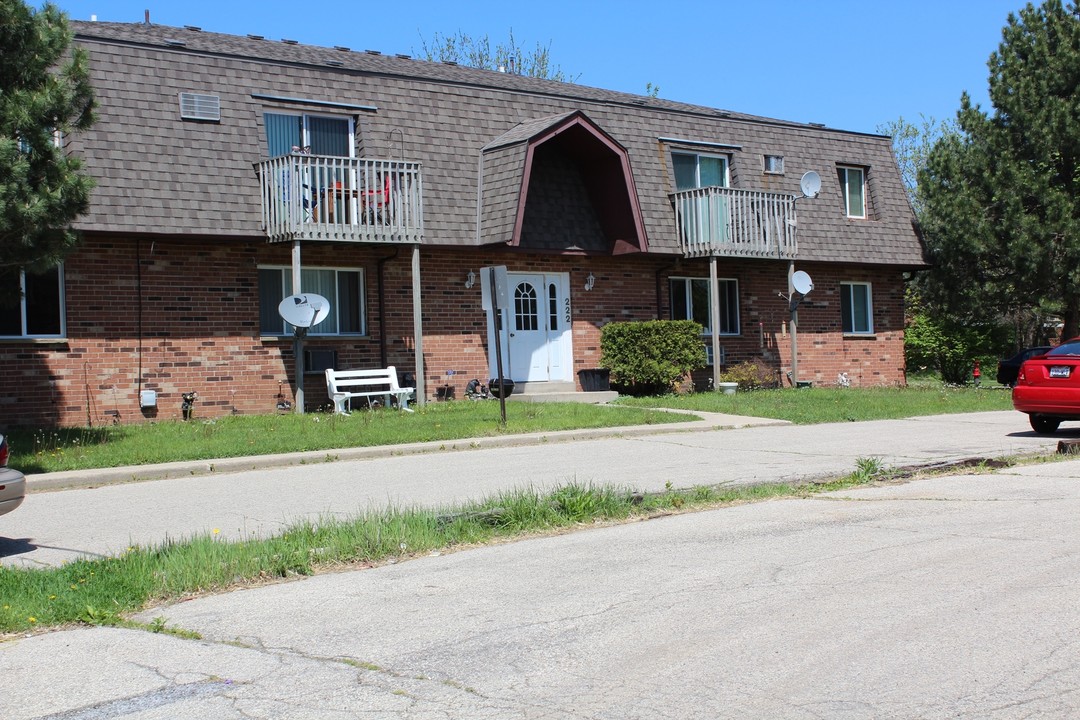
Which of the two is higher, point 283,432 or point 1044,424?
point 283,432

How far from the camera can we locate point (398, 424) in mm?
16469

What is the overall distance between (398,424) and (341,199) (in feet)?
15.3

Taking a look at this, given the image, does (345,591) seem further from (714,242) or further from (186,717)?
(714,242)

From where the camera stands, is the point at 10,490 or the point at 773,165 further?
the point at 773,165

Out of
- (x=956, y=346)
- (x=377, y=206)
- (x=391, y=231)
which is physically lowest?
(x=956, y=346)

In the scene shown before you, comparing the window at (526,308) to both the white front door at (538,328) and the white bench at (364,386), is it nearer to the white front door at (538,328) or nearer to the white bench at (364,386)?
the white front door at (538,328)

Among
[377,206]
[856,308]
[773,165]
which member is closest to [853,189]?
[856,308]

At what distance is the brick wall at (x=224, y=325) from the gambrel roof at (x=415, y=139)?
0.85m

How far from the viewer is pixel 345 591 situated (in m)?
6.69

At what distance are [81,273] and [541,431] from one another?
7955 mm

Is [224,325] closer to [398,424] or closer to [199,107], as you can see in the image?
[199,107]

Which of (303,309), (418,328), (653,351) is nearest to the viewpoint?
(303,309)

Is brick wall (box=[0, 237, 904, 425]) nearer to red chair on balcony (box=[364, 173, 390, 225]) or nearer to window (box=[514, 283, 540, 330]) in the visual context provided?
window (box=[514, 283, 540, 330])

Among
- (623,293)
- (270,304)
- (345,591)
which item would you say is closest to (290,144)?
(270,304)
